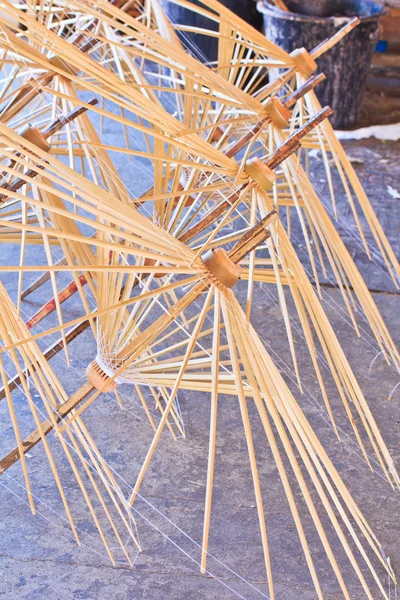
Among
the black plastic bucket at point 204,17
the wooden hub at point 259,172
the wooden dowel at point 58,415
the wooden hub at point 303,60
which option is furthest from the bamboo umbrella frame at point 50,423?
the black plastic bucket at point 204,17

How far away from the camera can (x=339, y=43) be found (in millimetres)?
2873

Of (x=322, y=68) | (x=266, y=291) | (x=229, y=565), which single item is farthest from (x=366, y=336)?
(x=322, y=68)

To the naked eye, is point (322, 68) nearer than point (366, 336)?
No

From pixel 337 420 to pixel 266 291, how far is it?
53 cm

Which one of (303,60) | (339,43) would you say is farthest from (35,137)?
(339,43)

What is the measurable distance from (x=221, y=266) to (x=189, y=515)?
2.02ft

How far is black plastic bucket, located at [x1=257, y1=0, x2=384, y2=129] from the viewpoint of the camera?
284 cm

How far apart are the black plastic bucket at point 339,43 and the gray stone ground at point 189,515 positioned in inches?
63.7

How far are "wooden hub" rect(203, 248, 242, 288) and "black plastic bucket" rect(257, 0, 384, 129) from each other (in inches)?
88.3

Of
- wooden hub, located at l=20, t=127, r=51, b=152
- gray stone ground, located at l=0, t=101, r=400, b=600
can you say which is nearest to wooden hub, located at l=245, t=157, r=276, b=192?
wooden hub, located at l=20, t=127, r=51, b=152

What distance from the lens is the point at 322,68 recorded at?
297 centimetres

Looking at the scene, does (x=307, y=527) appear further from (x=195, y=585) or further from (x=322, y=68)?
(x=322, y=68)

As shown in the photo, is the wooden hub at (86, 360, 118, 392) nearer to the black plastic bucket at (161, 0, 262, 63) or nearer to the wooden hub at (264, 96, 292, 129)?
the wooden hub at (264, 96, 292, 129)

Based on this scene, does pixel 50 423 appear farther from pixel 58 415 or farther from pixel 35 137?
pixel 35 137
